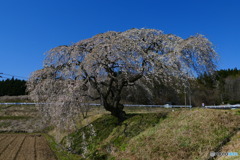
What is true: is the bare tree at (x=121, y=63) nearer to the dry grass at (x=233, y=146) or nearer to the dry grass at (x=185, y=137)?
the dry grass at (x=185, y=137)

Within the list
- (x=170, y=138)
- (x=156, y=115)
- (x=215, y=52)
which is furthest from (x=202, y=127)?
(x=215, y=52)

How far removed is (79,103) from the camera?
12.9 meters

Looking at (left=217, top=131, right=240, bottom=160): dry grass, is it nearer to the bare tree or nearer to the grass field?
the grass field

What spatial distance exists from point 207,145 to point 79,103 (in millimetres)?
7270

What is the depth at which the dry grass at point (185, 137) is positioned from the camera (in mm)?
8961

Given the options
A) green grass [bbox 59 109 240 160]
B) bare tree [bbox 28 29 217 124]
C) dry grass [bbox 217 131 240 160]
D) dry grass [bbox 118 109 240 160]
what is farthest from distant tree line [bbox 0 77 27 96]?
dry grass [bbox 217 131 240 160]

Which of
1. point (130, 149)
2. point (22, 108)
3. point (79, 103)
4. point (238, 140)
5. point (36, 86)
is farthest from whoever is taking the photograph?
point (22, 108)

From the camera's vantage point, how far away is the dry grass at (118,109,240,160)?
8.96 metres

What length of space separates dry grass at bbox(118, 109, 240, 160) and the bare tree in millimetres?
3109

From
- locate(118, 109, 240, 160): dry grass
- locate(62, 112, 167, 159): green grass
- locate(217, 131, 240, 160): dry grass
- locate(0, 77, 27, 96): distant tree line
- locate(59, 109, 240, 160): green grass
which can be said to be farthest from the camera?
locate(0, 77, 27, 96): distant tree line

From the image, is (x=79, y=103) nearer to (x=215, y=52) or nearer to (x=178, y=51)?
(x=178, y=51)

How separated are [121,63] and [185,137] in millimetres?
6261

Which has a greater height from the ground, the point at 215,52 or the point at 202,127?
the point at 215,52

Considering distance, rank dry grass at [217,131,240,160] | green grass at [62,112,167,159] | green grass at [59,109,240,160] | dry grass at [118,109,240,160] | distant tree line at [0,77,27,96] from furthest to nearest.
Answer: distant tree line at [0,77,27,96] < green grass at [62,112,167,159] < green grass at [59,109,240,160] < dry grass at [118,109,240,160] < dry grass at [217,131,240,160]
